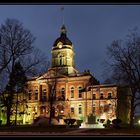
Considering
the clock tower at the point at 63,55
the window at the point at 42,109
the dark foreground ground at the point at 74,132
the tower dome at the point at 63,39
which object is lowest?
the dark foreground ground at the point at 74,132

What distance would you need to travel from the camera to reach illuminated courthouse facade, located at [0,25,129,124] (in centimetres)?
8469

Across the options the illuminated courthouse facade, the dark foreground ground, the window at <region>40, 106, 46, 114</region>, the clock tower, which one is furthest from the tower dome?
the dark foreground ground

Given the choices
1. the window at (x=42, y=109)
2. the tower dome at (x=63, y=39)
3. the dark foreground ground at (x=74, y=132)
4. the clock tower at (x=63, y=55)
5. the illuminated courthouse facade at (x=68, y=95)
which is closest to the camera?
the dark foreground ground at (x=74, y=132)

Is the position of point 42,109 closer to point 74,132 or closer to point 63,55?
point 63,55

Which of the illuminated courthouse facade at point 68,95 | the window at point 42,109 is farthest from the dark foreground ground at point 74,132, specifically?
the window at point 42,109

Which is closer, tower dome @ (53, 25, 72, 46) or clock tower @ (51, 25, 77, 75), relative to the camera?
clock tower @ (51, 25, 77, 75)

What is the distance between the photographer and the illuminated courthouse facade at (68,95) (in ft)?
278

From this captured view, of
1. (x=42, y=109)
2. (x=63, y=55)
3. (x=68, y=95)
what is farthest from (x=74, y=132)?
(x=63, y=55)

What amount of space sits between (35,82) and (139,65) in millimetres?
49570

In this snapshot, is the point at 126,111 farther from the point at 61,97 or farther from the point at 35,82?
the point at 35,82

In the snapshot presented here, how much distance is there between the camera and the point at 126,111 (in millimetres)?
86375

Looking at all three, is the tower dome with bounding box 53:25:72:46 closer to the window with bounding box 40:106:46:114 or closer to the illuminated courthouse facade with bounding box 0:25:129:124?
the illuminated courthouse facade with bounding box 0:25:129:124

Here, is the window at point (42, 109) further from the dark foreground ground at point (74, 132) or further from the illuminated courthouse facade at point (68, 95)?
the dark foreground ground at point (74, 132)
